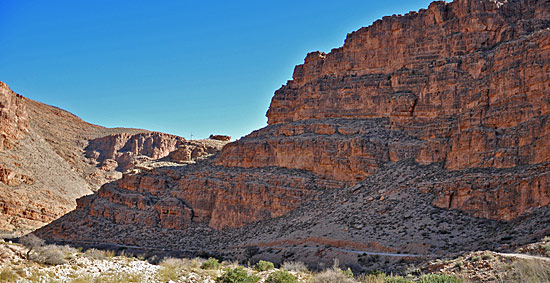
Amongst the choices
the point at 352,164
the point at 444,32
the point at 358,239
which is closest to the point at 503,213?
the point at 358,239

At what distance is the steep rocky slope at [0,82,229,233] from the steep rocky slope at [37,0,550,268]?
1014 centimetres

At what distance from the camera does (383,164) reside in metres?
55.2

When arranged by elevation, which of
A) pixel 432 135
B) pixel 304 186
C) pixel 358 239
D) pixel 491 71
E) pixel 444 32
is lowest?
pixel 358 239

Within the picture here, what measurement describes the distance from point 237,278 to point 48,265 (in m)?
7.99

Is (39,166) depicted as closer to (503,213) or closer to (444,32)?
(444,32)

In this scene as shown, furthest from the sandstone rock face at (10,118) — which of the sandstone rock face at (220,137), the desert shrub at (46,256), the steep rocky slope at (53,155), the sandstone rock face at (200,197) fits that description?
the desert shrub at (46,256)

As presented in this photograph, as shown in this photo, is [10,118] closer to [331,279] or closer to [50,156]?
[50,156]

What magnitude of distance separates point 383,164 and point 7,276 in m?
44.4

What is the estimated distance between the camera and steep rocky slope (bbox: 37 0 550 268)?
131ft

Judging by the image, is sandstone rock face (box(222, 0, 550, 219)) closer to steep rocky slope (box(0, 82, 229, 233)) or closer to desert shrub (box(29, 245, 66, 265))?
steep rocky slope (box(0, 82, 229, 233))

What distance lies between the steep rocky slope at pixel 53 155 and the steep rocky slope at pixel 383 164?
33.3 ft

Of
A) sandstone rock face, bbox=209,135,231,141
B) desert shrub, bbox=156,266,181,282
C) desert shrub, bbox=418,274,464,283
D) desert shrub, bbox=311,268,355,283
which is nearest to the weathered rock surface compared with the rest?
sandstone rock face, bbox=209,135,231,141

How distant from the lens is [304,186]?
187 ft

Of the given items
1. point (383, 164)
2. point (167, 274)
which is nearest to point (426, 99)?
point (383, 164)
